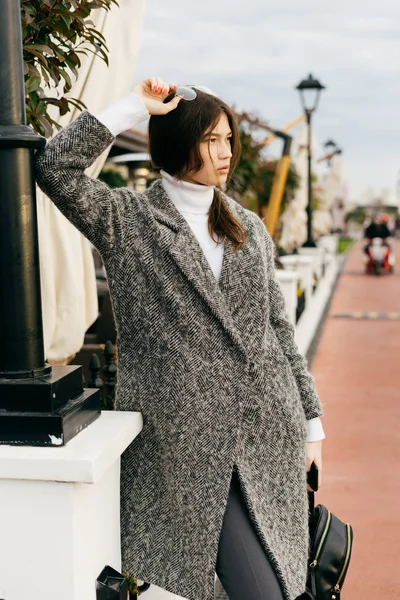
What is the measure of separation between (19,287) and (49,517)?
531 mm

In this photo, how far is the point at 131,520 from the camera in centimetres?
216

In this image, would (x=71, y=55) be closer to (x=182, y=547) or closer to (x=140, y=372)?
(x=140, y=372)

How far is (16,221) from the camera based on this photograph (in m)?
1.82

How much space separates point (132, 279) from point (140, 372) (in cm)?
25

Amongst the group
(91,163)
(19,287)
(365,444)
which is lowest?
(365,444)

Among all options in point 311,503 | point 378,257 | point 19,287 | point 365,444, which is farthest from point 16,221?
point 378,257

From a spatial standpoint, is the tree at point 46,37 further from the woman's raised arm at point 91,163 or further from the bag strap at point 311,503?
the bag strap at point 311,503

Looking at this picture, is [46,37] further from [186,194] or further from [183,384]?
[183,384]

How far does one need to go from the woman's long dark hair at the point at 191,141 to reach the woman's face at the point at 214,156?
14 mm

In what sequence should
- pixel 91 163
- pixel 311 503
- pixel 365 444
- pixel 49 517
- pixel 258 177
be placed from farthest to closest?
pixel 258 177
pixel 365 444
pixel 311 503
pixel 91 163
pixel 49 517

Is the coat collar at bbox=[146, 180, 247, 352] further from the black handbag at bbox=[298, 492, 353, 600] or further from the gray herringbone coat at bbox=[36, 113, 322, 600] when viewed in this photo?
the black handbag at bbox=[298, 492, 353, 600]

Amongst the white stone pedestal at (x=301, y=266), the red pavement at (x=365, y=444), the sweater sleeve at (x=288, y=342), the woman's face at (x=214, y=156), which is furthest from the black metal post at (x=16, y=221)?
the white stone pedestal at (x=301, y=266)

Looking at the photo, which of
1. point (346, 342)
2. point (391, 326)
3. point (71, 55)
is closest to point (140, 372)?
point (71, 55)

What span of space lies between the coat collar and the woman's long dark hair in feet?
0.20
